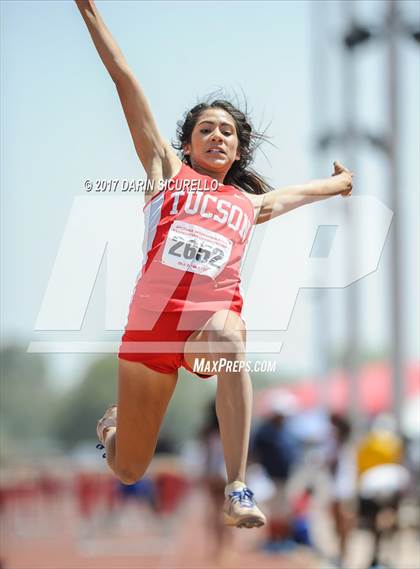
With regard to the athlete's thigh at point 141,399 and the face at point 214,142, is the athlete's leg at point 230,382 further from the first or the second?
the face at point 214,142

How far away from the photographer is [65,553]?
1800cm

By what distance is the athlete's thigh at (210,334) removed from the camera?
580 cm

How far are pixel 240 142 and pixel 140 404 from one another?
1.26 meters

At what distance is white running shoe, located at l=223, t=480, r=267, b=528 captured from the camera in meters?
5.70

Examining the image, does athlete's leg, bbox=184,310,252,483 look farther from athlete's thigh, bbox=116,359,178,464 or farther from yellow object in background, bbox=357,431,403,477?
yellow object in background, bbox=357,431,403,477

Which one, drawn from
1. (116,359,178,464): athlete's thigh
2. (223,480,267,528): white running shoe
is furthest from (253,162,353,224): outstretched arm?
(223,480,267,528): white running shoe

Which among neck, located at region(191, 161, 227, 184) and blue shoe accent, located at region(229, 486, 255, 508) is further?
neck, located at region(191, 161, 227, 184)

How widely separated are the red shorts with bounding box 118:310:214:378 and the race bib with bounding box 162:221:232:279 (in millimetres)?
197

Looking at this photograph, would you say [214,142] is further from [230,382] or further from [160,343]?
[230,382]

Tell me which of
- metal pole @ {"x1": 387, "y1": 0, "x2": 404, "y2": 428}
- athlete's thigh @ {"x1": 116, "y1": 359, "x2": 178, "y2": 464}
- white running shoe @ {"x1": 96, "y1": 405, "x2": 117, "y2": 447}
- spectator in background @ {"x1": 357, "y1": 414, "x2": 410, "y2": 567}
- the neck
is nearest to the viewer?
athlete's thigh @ {"x1": 116, "y1": 359, "x2": 178, "y2": 464}

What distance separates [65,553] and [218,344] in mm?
12780

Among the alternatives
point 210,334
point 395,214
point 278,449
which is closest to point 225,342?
point 210,334

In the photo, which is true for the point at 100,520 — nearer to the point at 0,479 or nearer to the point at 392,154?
the point at 0,479

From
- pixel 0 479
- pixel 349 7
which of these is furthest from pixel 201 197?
pixel 0 479
